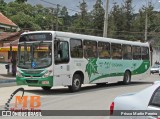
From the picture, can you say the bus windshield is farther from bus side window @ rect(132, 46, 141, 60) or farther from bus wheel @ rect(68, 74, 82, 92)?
bus side window @ rect(132, 46, 141, 60)

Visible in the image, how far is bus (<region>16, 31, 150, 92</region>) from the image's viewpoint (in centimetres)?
1623

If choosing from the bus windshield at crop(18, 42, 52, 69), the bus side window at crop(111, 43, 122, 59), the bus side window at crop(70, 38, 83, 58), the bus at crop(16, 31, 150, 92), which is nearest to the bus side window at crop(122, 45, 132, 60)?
the bus side window at crop(111, 43, 122, 59)

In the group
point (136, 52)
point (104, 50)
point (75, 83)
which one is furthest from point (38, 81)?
point (136, 52)

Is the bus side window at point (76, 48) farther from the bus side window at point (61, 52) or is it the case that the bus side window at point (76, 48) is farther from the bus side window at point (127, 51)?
the bus side window at point (127, 51)

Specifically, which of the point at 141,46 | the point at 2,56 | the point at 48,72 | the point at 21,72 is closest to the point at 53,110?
the point at 48,72

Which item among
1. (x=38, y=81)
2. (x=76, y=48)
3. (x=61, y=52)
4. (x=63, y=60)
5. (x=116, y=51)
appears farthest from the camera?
(x=116, y=51)

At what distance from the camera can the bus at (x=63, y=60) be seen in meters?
16.2

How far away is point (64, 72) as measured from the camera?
16.8 m

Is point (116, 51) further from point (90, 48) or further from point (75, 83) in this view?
point (75, 83)

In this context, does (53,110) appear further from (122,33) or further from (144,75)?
(122,33)

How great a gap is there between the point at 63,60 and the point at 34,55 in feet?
4.57

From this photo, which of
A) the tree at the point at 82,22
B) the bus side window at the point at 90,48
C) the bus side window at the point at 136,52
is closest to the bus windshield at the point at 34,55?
the bus side window at the point at 90,48

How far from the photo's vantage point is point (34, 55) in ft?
54.4

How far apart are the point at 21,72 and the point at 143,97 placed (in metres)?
11.8
